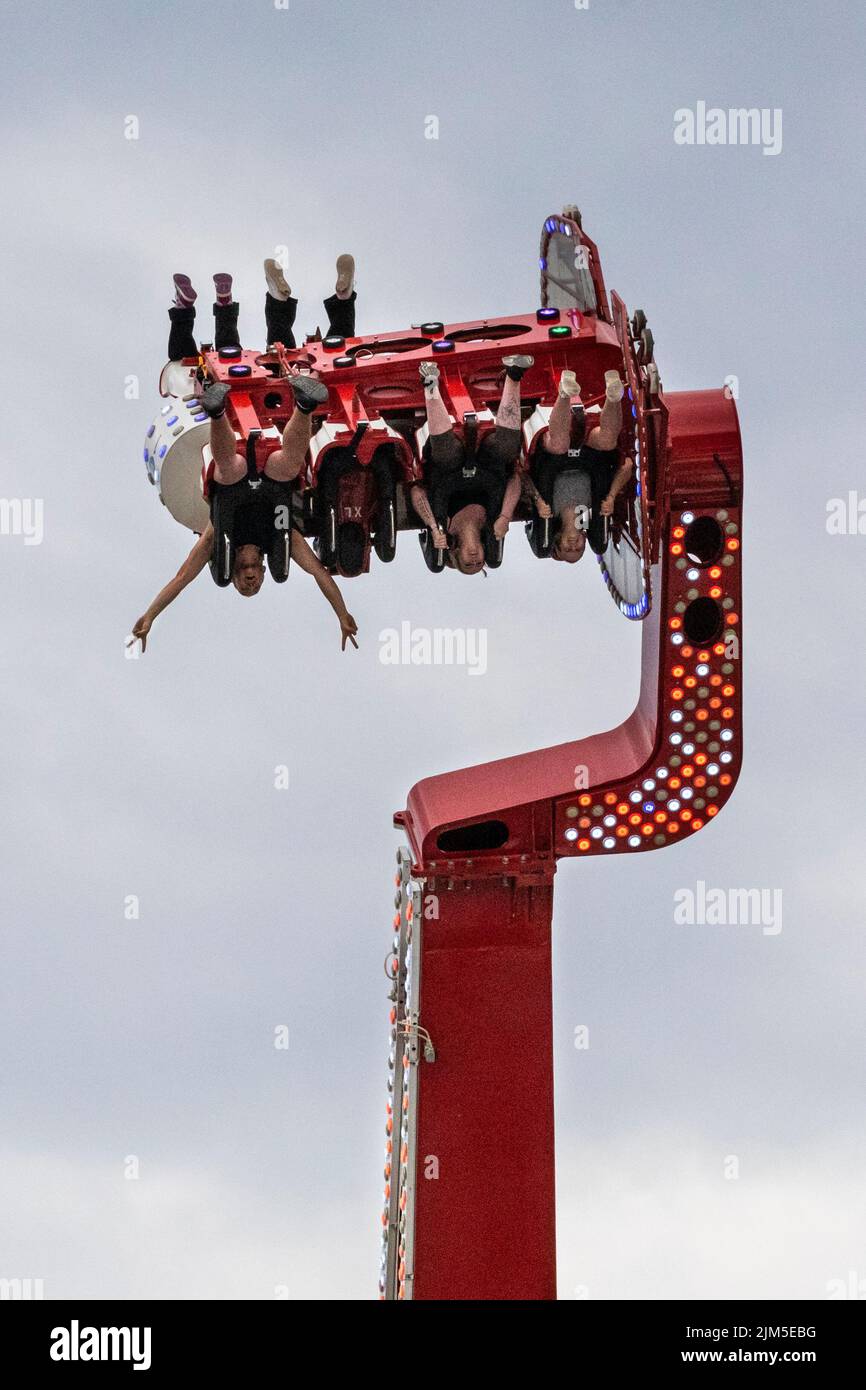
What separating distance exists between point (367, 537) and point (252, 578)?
0.83 metres

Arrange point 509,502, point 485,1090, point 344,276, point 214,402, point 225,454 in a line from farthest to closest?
point 344,276, point 485,1090, point 509,502, point 225,454, point 214,402

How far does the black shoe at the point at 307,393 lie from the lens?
22141mm

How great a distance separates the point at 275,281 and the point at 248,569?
7.04 ft

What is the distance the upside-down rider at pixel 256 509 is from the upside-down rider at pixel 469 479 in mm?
801

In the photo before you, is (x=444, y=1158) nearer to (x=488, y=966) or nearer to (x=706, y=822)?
(x=488, y=966)

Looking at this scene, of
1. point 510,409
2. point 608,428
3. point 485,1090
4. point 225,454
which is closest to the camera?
point 225,454

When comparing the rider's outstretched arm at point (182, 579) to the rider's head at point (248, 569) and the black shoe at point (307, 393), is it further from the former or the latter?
the black shoe at point (307, 393)

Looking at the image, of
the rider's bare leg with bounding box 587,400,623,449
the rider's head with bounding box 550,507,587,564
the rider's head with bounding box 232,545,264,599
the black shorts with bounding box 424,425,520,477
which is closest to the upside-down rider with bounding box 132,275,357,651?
the rider's head with bounding box 232,545,264,599

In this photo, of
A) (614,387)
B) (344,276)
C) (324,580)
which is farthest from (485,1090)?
(344,276)

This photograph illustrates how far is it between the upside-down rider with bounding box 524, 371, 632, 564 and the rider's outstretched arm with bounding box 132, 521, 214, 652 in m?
2.19

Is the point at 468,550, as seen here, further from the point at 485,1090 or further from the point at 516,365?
the point at 485,1090

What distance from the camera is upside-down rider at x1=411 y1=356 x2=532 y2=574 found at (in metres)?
22.6

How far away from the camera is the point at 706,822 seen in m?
23.3

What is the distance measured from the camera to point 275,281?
2348cm
